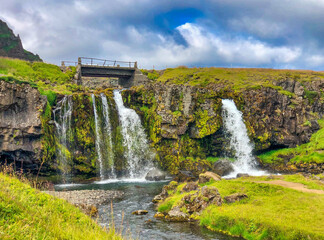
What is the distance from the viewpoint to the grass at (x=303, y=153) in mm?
41219

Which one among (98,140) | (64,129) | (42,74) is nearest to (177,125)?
(98,140)

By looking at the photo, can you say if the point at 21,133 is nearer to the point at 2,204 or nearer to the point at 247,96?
the point at 2,204

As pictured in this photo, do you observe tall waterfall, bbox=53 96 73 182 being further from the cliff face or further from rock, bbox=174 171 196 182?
the cliff face

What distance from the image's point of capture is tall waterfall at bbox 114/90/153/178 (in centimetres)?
4019

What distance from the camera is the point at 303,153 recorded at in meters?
43.9

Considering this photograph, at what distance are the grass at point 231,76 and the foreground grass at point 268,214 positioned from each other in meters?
36.8

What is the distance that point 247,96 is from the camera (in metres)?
49.1

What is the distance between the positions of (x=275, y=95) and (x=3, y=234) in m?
50.9

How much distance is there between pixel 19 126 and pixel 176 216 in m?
24.5

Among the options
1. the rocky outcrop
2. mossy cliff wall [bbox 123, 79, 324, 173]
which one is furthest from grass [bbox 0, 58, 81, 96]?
mossy cliff wall [bbox 123, 79, 324, 173]

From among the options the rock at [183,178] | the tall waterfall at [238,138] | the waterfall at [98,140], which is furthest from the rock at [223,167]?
the waterfall at [98,140]

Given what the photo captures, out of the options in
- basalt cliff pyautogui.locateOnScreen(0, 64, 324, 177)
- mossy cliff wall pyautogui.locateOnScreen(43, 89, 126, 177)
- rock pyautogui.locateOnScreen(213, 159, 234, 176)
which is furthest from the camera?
rock pyautogui.locateOnScreen(213, 159, 234, 176)

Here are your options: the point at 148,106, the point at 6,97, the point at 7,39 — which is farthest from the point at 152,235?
the point at 7,39

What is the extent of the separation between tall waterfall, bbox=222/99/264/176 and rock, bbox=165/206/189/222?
24778 mm
